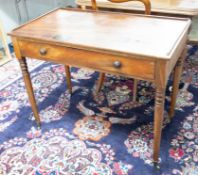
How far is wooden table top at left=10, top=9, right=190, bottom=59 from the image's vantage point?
4.02 ft

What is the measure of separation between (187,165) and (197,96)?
2.38 ft

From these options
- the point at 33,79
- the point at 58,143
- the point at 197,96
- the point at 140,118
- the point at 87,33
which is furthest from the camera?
the point at 33,79

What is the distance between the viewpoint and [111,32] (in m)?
1.40

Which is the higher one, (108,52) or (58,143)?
(108,52)

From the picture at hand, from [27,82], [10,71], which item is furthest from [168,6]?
[10,71]

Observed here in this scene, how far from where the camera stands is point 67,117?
1.93m

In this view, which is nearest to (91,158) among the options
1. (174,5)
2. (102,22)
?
(102,22)

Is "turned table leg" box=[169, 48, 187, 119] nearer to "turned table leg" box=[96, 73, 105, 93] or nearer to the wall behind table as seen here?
"turned table leg" box=[96, 73, 105, 93]

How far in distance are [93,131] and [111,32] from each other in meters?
0.72

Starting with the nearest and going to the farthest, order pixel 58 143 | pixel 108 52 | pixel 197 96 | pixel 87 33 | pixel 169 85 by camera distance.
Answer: pixel 108 52 < pixel 87 33 < pixel 58 143 < pixel 197 96 < pixel 169 85

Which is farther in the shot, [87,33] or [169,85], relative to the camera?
[169,85]

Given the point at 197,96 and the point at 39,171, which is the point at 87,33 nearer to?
the point at 39,171

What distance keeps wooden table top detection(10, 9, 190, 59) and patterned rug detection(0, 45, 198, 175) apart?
0.69 m

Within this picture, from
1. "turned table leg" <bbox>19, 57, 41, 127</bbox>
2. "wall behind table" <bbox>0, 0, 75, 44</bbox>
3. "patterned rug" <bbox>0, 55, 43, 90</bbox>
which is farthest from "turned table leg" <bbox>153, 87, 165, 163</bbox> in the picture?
"wall behind table" <bbox>0, 0, 75, 44</bbox>
